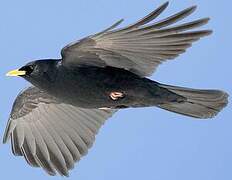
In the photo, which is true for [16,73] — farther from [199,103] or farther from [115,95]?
[199,103]

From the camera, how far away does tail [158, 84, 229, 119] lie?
483 inches

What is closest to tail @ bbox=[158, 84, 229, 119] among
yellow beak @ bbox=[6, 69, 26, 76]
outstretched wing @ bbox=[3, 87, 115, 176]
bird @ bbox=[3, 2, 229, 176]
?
bird @ bbox=[3, 2, 229, 176]

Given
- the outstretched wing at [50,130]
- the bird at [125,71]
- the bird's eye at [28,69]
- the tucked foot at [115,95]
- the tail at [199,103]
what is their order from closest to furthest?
the bird at [125,71] → the tucked foot at [115,95] → the bird's eye at [28,69] → the tail at [199,103] → the outstretched wing at [50,130]

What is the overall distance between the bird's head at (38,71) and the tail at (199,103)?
5.54 feet

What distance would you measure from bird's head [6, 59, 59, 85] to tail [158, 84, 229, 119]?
5.54 feet

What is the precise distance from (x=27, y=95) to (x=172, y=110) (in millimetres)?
2792

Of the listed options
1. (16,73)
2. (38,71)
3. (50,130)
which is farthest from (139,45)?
(50,130)

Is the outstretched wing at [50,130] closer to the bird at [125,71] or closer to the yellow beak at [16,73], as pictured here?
the bird at [125,71]

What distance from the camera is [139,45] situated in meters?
11.3

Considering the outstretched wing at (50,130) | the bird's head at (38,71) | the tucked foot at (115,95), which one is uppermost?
the bird's head at (38,71)

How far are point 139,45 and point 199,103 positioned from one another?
1.69m

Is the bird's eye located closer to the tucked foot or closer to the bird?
the bird

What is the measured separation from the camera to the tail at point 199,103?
12.3 m

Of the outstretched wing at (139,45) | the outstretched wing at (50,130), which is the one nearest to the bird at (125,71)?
the outstretched wing at (139,45)
